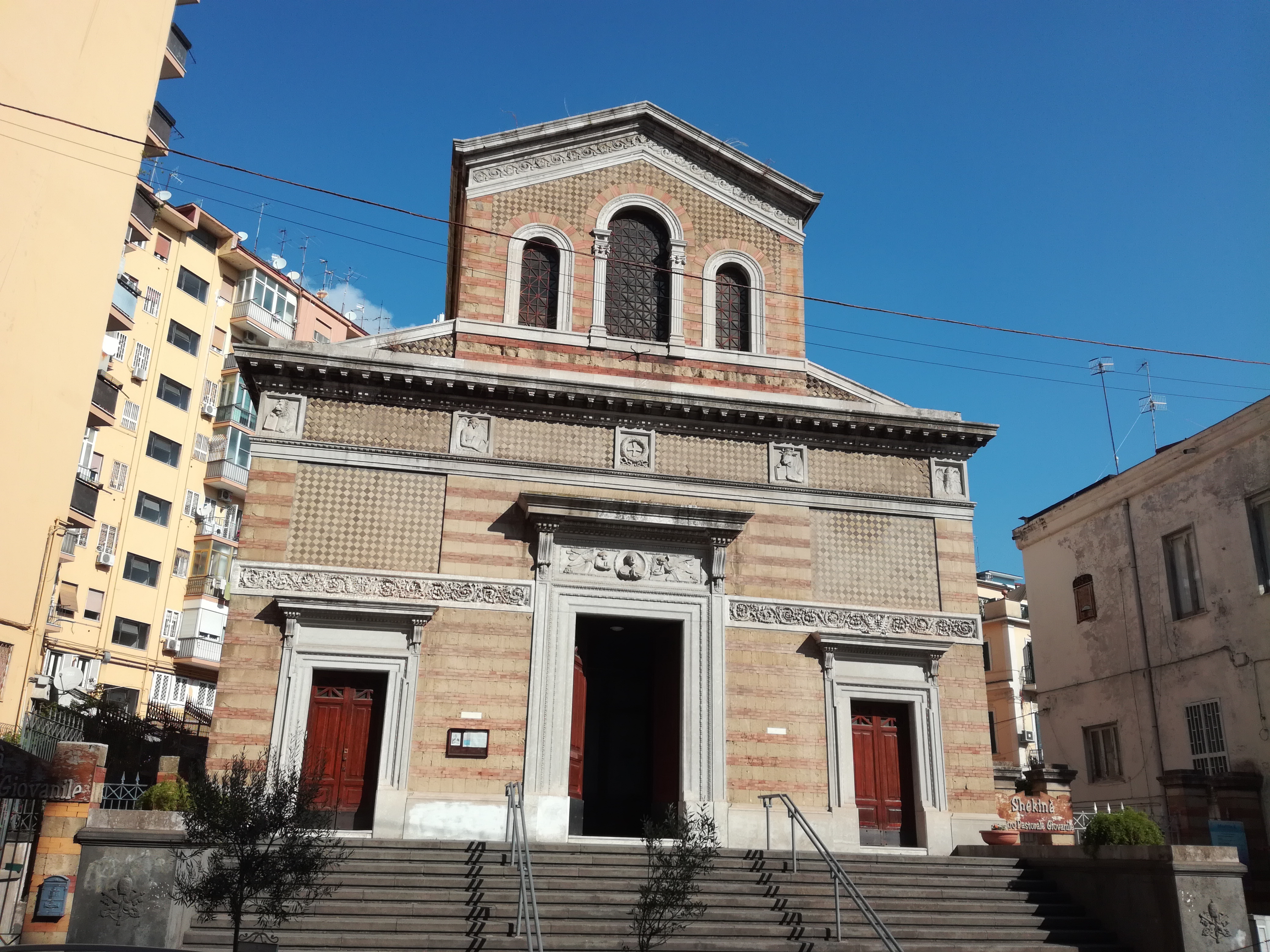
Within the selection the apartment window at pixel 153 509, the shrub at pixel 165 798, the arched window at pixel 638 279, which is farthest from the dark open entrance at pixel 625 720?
the apartment window at pixel 153 509

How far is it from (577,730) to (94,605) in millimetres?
23025

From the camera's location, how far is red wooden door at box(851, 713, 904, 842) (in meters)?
18.6

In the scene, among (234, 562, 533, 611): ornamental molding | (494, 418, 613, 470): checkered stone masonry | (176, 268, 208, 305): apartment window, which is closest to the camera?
(234, 562, 533, 611): ornamental molding

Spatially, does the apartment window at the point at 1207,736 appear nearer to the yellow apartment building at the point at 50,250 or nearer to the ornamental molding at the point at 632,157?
the ornamental molding at the point at 632,157

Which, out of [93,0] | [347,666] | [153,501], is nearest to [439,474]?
[347,666]

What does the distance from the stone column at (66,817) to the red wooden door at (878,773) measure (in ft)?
39.2

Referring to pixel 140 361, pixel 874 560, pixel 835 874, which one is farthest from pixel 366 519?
pixel 140 361

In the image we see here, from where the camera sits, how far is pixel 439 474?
18594 millimetres

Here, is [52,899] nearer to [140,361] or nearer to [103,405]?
[103,405]

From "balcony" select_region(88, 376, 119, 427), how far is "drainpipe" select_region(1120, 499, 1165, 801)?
27446 millimetres

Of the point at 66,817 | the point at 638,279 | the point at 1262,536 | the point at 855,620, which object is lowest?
the point at 66,817

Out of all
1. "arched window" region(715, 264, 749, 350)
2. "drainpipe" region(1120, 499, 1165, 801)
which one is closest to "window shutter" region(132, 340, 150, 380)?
"arched window" region(715, 264, 749, 350)

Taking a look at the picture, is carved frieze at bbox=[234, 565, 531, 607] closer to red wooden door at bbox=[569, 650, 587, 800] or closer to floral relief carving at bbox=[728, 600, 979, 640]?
red wooden door at bbox=[569, 650, 587, 800]

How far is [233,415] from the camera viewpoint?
133ft
